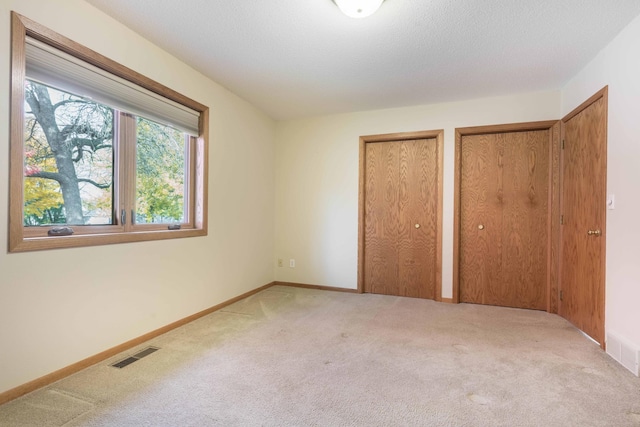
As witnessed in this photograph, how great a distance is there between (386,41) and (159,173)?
2.15m

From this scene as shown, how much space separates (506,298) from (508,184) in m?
1.27

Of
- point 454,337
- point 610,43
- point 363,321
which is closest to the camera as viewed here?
point 610,43

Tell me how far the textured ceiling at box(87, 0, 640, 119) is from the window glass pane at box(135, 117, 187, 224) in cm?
68

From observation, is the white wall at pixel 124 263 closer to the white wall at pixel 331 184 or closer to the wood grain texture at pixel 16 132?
the wood grain texture at pixel 16 132

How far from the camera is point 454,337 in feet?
8.53

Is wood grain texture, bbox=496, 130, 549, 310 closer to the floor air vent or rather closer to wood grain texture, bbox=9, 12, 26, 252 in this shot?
the floor air vent

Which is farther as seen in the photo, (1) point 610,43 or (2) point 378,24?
(1) point 610,43

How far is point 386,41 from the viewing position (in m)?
2.38

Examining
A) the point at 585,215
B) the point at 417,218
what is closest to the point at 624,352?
the point at 585,215

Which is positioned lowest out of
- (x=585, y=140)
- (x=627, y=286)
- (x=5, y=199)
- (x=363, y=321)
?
(x=363, y=321)

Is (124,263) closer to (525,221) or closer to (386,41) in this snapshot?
(386,41)

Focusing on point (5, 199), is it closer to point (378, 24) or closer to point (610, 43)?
point (378, 24)

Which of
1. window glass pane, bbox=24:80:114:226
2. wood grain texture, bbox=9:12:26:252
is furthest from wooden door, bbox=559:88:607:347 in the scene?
wood grain texture, bbox=9:12:26:252

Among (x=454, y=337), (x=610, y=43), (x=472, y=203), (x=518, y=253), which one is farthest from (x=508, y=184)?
(x=454, y=337)
